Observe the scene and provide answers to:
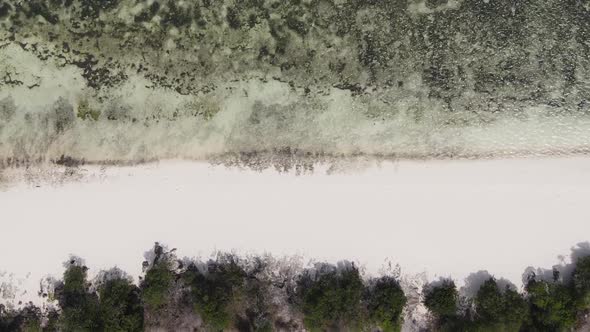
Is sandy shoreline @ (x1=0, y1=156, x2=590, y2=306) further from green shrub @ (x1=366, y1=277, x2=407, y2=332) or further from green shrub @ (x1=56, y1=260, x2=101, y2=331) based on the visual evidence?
green shrub @ (x1=366, y1=277, x2=407, y2=332)

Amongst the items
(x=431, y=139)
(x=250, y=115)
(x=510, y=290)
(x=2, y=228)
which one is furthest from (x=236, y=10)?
(x=510, y=290)

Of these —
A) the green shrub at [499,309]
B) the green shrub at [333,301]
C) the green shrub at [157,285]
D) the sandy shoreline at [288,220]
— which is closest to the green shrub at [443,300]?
the sandy shoreline at [288,220]

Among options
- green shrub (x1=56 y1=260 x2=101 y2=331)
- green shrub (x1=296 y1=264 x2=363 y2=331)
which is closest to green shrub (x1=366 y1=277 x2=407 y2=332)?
green shrub (x1=296 y1=264 x2=363 y2=331)

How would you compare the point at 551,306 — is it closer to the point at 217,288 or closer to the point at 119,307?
the point at 217,288

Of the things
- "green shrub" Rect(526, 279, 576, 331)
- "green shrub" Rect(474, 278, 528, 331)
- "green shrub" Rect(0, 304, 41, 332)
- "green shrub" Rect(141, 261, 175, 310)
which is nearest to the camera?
"green shrub" Rect(474, 278, 528, 331)

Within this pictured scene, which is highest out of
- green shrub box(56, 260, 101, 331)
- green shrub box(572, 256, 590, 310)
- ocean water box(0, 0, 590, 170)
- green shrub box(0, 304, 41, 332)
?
ocean water box(0, 0, 590, 170)

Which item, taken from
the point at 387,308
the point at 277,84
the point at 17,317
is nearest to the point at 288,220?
the point at 387,308

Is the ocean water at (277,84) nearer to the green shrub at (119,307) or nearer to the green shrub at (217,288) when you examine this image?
the green shrub at (217,288)
